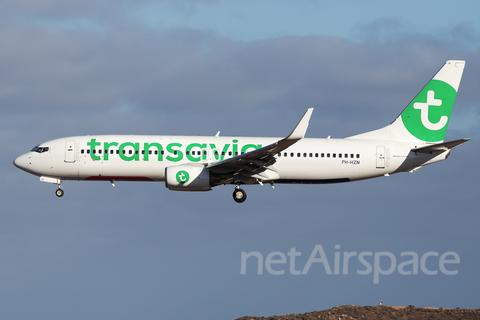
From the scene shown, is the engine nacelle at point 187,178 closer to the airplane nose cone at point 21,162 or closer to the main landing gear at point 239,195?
the main landing gear at point 239,195

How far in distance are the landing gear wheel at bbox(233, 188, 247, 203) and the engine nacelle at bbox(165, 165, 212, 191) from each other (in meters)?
2.64

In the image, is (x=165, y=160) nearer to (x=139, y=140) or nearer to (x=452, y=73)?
(x=139, y=140)

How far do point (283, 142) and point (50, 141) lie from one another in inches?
688

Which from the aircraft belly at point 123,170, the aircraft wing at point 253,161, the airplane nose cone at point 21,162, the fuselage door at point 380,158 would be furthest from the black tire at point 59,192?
the fuselage door at point 380,158

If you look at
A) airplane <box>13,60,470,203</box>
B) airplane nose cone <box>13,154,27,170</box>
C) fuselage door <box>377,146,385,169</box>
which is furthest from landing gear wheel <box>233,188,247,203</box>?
airplane nose cone <box>13,154,27,170</box>

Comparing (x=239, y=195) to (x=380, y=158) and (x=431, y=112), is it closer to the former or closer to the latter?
(x=380, y=158)

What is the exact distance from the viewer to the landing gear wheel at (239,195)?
47.2m

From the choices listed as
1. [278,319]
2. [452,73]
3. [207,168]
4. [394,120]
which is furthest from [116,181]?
[452,73]

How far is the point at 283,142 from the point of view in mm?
41656

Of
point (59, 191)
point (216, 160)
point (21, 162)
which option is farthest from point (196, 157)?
point (21, 162)

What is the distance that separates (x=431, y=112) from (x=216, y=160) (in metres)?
16.8

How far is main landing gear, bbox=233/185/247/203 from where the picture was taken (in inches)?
1858

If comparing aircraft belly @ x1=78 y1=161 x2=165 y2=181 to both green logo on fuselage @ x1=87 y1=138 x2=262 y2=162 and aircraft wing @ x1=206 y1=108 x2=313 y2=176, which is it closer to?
green logo on fuselage @ x1=87 y1=138 x2=262 y2=162

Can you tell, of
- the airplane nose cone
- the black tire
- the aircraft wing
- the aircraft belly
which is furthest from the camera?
the airplane nose cone
